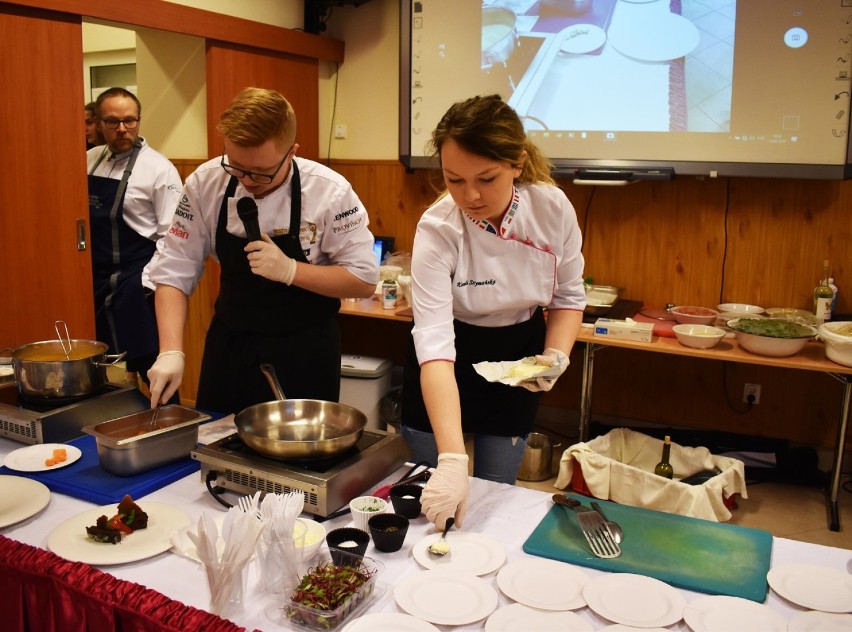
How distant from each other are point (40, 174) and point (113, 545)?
8.02 ft

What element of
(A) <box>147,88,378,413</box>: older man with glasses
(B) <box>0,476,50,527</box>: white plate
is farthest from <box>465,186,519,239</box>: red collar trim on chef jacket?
(B) <box>0,476,50,527</box>: white plate

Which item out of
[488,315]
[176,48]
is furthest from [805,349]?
[176,48]

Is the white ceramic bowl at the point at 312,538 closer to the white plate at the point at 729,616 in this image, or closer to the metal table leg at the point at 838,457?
the white plate at the point at 729,616

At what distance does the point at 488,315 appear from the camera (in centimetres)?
192

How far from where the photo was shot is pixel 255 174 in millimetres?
2014

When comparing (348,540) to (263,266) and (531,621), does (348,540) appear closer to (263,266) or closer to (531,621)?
(531,621)

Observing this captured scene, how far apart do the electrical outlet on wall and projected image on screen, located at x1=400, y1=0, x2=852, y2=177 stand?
1.08 m

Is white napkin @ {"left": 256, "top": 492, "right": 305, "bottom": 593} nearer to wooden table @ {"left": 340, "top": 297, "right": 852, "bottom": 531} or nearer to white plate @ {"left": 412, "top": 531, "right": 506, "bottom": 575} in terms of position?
white plate @ {"left": 412, "top": 531, "right": 506, "bottom": 575}

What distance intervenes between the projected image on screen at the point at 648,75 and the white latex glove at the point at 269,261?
2.20 m

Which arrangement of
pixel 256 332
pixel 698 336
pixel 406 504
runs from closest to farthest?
1. pixel 406 504
2. pixel 256 332
3. pixel 698 336

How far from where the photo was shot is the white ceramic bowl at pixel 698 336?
3.29 meters

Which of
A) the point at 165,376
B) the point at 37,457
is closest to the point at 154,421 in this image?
the point at 165,376

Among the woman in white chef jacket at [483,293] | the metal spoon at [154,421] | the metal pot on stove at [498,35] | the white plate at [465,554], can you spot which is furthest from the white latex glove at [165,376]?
the metal pot on stove at [498,35]

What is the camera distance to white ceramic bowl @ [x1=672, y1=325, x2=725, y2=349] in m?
3.29
